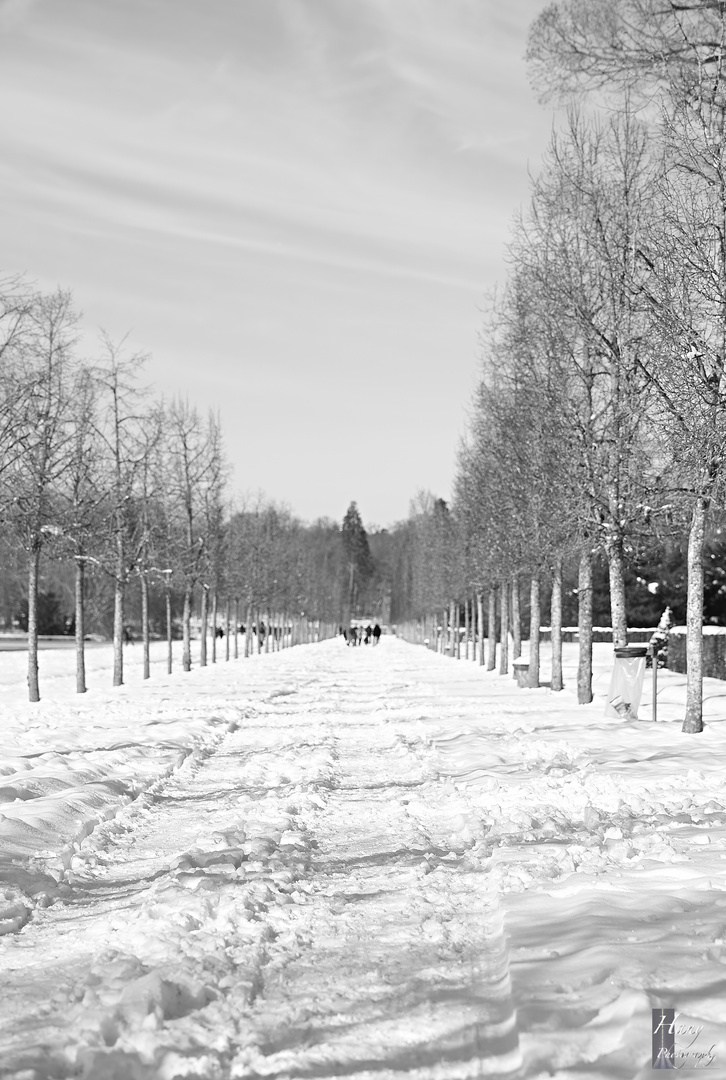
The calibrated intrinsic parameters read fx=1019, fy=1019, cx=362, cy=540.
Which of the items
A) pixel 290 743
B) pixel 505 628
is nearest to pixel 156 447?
pixel 505 628

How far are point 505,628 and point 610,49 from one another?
72.7 ft

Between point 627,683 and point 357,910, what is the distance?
37.0ft

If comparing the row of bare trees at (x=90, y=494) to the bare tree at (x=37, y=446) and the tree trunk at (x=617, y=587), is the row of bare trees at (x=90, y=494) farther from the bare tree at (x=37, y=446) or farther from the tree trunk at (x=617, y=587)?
the tree trunk at (x=617, y=587)

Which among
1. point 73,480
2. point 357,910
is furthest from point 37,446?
point 357,910

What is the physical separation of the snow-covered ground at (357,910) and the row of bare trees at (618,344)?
13.6 ft

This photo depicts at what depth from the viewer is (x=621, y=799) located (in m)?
8.38

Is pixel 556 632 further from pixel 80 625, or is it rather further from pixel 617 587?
pixel 80 625

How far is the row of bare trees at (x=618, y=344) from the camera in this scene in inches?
473

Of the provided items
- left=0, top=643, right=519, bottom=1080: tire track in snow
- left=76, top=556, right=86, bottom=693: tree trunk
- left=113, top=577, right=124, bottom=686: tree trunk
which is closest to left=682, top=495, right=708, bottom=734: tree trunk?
left=0, top=643, right=519, bottom=1080: tire track in snow

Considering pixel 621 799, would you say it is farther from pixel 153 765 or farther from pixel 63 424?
pixel 63 424

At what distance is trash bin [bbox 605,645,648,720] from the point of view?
15812mm

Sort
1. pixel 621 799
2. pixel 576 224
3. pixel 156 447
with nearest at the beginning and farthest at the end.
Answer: pixel 621 799, pixel 576 224, pixel 156 447

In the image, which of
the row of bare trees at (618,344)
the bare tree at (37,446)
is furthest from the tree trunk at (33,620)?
the row of bare trees at (618,344)

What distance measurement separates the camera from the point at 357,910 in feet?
17.7
